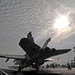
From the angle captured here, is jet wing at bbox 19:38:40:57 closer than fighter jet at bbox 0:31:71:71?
No

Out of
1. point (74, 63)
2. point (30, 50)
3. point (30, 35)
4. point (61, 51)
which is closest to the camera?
Answer: point (61, 51)

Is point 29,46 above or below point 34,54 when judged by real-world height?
above

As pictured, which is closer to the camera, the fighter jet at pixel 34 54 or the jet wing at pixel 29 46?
the fighter jet at pixel 34 54

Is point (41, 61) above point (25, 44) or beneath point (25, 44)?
beneath

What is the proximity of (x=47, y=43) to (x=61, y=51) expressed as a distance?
563cm

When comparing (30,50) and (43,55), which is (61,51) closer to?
(43,55)

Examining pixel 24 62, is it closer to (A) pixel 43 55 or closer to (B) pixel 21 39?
(B) pixel 21 39

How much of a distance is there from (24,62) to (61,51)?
12465 mm

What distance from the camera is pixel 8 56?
5803 centimetres

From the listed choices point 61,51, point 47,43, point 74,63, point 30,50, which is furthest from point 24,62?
point 74,63

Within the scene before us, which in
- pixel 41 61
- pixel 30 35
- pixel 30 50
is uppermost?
pixel 30 35

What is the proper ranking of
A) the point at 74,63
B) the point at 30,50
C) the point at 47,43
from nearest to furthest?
the point at 47,43 < the point at 30,50 < the point at 74,63

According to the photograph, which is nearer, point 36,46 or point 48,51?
point 48,51

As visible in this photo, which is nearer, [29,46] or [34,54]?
[34,54]
